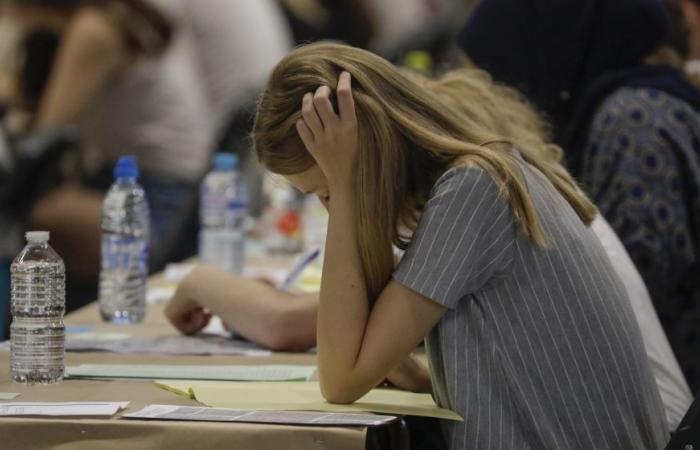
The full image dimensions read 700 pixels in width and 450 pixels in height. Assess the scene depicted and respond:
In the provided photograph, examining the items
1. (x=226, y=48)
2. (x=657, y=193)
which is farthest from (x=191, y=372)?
(x=226, y=48)

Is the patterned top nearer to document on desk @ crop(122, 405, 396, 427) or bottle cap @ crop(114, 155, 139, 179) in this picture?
bottle cap @ crop(114, 155, 139, 179)

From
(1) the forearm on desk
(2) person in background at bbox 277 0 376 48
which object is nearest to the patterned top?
(1) the forearm on desk

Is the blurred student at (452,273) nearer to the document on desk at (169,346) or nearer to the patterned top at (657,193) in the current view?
the document on desk at (169,346)

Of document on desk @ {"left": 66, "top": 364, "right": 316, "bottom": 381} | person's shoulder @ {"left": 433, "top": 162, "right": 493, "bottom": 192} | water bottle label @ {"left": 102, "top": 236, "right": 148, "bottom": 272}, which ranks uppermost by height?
person's shoulder @ {"left": 433, "top": 162, "right": 493, "bottom": 192}

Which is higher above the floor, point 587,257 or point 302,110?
point 302,110

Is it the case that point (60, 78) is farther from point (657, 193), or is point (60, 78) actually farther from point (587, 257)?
point (587, 257)

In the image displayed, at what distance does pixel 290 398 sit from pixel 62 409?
0.31 m

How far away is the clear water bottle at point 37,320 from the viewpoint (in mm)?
1910

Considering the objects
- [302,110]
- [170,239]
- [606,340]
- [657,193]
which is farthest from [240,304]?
[170,239]

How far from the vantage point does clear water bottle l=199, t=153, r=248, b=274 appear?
3416 millimetres

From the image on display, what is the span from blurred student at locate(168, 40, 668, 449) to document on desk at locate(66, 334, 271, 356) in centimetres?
48

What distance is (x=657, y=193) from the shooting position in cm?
278

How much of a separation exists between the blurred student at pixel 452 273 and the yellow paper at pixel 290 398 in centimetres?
3

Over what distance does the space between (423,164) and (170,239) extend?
2.82 metres
